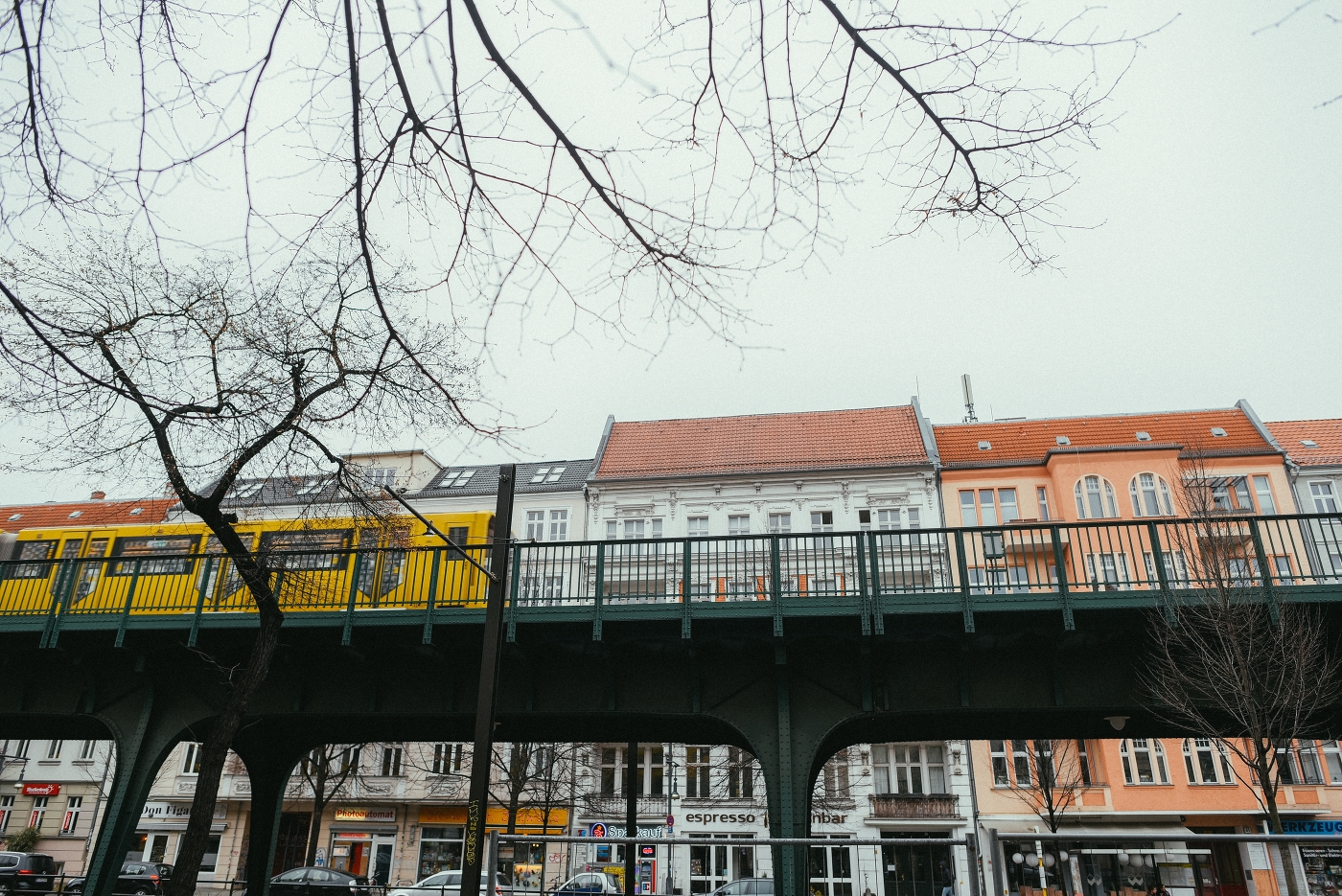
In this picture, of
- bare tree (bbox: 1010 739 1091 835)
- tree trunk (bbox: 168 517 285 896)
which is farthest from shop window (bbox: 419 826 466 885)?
tree trunk (bbox: 168 517 285 896)

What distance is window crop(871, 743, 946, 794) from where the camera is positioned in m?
37.2

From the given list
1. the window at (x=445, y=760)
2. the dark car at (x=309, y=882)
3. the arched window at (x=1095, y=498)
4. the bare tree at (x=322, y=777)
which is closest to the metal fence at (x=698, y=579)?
the dark car at (x=309, y=882)

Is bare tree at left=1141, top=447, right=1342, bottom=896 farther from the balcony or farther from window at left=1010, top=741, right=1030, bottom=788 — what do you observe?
the balcony

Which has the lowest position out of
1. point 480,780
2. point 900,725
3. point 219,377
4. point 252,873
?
point 252,873

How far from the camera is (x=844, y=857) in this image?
8766mm

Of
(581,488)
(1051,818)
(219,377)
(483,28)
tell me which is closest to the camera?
(483,28)

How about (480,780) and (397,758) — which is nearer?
(480,780)

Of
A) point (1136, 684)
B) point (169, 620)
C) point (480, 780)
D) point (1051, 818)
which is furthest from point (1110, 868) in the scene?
point (1051, 818)

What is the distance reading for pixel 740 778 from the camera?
130 feet

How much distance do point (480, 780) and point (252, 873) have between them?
24.5 feet

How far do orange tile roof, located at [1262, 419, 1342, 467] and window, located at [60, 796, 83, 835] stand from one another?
59.2 meters

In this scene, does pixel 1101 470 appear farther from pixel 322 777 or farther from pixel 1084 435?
pixel 322 777

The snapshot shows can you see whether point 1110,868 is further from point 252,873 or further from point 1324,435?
point 1324,435

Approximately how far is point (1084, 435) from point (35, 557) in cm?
3895
